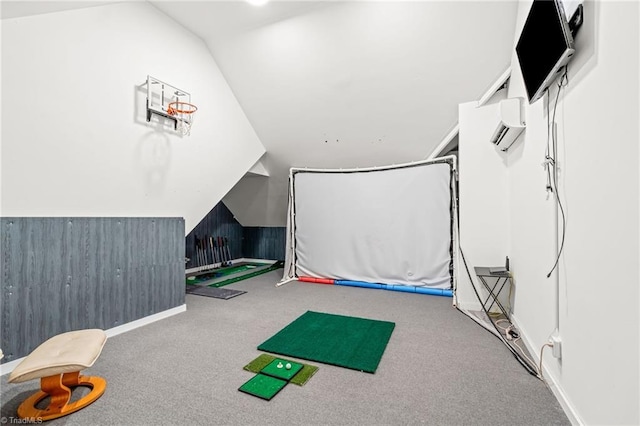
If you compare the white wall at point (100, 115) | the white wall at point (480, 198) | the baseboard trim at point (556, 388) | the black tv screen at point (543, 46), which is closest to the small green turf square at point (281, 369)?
the baseboard trim at point (556, 388)

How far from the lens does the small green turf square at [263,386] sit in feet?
6.25

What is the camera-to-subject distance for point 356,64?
3.73 metres

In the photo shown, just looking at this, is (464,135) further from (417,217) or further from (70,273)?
(70,273)

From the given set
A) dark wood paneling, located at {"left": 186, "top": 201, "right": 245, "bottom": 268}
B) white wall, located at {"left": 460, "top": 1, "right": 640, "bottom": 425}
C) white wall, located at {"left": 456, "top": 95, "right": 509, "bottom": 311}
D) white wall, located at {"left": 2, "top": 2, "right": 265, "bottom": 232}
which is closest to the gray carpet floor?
white wall, located at {"left": 460, "top": 1, "right": 640, "bottom": 425}

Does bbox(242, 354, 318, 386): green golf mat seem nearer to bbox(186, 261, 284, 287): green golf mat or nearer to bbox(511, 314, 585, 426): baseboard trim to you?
bbox(511, 314, 585, 426): baseboard trim

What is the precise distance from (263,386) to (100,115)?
8.58ft

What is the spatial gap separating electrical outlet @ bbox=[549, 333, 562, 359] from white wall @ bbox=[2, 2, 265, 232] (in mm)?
3716

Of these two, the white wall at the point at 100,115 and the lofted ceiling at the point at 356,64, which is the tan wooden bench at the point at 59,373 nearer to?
the white wall at the point at 100,115

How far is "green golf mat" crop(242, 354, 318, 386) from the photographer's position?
2086mm

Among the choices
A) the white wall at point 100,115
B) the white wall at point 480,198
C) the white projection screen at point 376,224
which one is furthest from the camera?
the white projection screen at point 376,224

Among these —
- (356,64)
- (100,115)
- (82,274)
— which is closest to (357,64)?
(356,64)

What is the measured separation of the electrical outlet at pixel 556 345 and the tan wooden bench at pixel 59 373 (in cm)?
273

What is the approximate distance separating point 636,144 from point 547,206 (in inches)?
42.2

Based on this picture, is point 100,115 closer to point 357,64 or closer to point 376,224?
point 357,64
